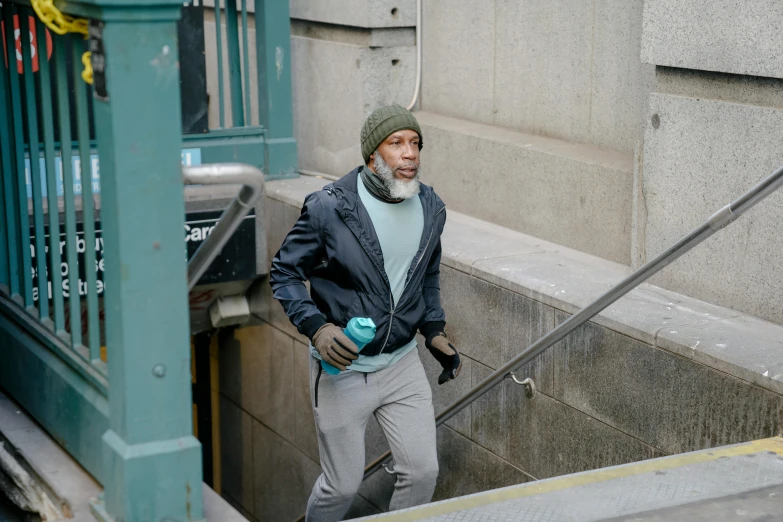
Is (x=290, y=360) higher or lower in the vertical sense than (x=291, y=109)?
lower

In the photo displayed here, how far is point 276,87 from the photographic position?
7617mm

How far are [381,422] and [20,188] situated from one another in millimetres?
1626

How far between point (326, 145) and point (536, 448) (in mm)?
3272

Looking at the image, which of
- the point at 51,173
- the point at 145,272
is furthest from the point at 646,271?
the point at 51,173

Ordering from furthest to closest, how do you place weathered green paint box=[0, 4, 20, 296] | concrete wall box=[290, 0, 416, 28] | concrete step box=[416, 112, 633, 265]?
concrete wall box=[290, 0, 416, 28], concrete step box=[416, 112, 633, 265], weathered green paint box=[0, 4, 20, 296]

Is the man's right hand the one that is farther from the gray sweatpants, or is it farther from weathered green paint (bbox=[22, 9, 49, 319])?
weathered green paint (bbox=[22, 9, 49, 319])

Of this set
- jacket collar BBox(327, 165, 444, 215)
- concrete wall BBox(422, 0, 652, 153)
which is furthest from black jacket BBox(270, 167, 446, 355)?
concrete wall BBox(422, 0, 652, 153)

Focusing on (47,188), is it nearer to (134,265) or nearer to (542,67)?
(134,265)

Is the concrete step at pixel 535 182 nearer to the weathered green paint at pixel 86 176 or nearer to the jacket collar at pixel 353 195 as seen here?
the jacket collar at pixel 353 195

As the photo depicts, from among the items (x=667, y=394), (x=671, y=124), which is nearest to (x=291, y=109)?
(x=671, y=124)

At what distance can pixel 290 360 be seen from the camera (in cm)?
748

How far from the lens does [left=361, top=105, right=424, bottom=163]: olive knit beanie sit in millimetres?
4266

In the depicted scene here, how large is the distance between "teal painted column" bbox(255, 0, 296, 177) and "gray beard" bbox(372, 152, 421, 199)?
137 inches

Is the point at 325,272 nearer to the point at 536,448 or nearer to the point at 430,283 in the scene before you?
the point at 430,283
